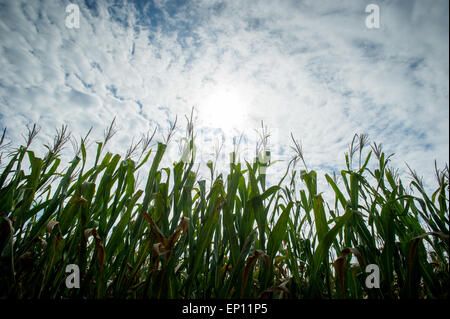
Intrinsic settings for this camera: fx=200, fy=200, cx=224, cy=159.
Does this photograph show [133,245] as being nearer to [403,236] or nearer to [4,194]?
[4,194]

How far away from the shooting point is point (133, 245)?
1.17 m
